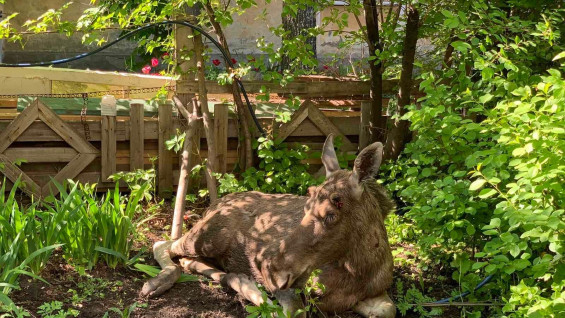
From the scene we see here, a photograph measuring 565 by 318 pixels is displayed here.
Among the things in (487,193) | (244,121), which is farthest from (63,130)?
(487,193)

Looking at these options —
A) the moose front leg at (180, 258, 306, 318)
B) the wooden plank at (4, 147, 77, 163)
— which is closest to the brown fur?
the moose front leg at (180, 258, 306, 318)

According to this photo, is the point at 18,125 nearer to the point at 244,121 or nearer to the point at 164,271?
the point at 244,121

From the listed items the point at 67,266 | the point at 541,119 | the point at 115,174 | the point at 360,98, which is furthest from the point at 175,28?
the point at 541,119

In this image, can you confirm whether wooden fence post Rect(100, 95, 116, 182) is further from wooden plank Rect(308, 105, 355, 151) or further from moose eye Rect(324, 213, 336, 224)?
moose eye Rect(324, 213, 336, 224)

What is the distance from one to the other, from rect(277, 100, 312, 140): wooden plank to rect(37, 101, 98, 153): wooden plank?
245 centimetres

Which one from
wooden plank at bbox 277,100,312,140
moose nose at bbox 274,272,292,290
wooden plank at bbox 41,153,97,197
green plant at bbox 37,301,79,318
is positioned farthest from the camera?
wooden plank at bbox 277,100,312,140

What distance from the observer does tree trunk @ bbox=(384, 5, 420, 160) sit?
877cm

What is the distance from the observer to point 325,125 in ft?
30.5

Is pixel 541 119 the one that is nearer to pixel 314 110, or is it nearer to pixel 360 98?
pixel 314 110

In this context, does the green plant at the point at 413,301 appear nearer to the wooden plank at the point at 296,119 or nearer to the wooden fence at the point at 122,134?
the wooden plank at the point at 296,119

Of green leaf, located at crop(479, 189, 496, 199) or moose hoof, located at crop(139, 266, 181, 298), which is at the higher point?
green leaf, located at crop(479, 189, 496, 199)

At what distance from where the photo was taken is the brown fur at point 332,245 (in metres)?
5.54

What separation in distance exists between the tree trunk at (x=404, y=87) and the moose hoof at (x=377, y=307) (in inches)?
136

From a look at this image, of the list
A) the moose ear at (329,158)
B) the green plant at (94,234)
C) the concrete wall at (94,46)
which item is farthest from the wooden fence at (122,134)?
the concrete wall at (94,46)
